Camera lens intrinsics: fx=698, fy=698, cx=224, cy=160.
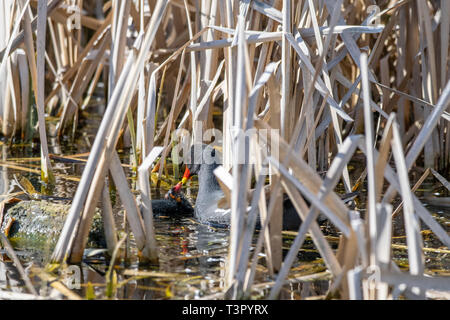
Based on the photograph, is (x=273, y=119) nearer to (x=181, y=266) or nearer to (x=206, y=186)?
(x=181, y=266)

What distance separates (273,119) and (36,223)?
1.43 meters

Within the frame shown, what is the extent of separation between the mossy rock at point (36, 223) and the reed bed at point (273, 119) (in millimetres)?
391

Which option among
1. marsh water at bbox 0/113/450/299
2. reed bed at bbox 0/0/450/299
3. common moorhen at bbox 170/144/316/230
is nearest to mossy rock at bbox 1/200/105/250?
marsh water at bbox 0/113/450/299

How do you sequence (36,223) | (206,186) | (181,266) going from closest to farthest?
1. (181,266)
2. (36,223)
3. (206,186)

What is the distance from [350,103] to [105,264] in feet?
9.28

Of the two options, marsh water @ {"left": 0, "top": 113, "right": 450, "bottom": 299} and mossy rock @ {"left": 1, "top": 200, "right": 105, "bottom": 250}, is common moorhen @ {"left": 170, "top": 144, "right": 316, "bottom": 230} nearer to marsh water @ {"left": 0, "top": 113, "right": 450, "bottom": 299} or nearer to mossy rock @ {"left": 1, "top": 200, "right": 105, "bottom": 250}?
marsh water @ {"left": 0, "top": 113, "right": 450, "bottom": 299}

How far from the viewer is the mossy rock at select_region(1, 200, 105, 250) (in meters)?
3.54

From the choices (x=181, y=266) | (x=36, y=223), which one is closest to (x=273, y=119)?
(x=181, y=266)

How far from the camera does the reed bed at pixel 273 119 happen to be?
2.53m

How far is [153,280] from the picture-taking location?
3.04 m

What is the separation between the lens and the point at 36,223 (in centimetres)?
360

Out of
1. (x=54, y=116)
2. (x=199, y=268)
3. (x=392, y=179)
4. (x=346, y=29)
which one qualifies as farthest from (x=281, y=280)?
(x=54, y=116)

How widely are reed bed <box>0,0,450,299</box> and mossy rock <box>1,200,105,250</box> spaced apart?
1.28 ft
